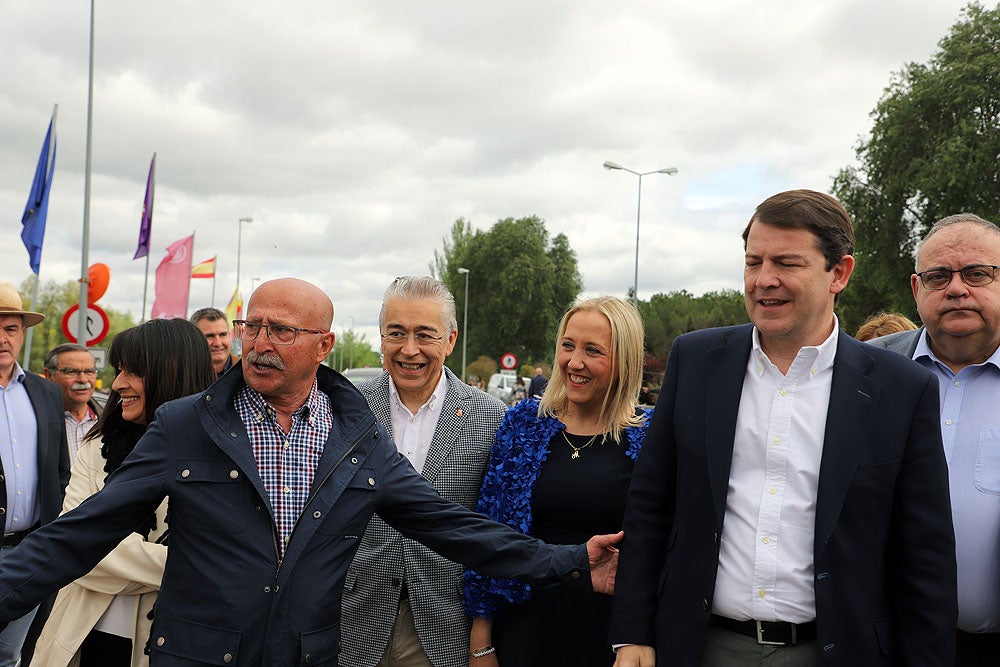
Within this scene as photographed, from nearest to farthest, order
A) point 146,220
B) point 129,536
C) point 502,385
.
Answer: point 129,536 < point 146,220 < point 502,385

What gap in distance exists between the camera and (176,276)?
68.0ft

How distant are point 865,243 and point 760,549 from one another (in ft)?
91.5

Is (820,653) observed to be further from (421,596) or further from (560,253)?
(560,253)

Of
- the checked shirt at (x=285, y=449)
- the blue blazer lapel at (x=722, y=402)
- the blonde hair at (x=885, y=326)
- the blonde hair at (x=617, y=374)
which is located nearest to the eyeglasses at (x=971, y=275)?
the blue blazer lapel at (x=722, y=402)

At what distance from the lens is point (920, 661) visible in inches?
103

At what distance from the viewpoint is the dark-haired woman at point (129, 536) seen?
134 inches

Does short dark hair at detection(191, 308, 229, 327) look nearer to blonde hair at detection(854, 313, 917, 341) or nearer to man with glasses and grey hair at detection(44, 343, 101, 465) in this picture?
man with glasses and grey hair at detection(44, 343, 101, 465)

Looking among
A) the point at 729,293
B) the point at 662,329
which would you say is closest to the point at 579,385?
the point at 662,329

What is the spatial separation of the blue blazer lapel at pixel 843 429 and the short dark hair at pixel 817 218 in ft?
1.08

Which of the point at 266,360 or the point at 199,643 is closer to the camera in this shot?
the point at 199,643

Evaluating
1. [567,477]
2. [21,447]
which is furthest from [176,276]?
[567,477]

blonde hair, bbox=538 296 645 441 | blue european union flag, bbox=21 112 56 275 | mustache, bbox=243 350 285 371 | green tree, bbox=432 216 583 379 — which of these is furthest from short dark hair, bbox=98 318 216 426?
green tree, bbox=432 216 583 379

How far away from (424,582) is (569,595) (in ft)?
1.98

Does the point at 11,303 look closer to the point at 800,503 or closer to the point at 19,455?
the point at 19,455
